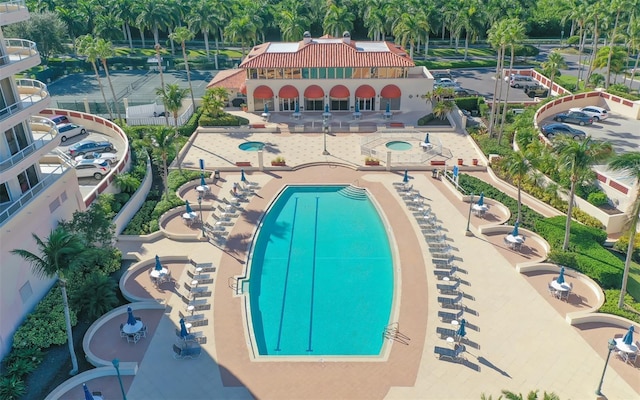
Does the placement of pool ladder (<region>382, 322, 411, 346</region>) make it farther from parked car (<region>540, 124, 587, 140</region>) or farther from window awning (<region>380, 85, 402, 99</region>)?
window awning (<region>380, 85, 402, 99</region>)

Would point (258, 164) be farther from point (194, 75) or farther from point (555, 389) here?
point (194, 75)

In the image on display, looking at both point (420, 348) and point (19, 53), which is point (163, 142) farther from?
point (420, 348)

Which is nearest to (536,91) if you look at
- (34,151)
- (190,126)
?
(190,126)

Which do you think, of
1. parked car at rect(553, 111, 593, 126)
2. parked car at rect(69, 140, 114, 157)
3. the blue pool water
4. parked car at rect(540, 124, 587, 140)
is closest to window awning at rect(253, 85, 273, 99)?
parked car at rect(69, 140, 114, 157)

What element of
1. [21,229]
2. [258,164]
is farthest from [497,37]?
[21,229]

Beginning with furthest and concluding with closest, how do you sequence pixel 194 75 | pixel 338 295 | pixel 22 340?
pixel 194 75 → pixel 338 295 → pixel 22 340

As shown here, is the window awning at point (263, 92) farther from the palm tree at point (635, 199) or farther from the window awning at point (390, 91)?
the palm tree at point (635, 199)

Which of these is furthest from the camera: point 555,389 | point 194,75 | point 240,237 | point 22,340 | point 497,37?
point 194,75
